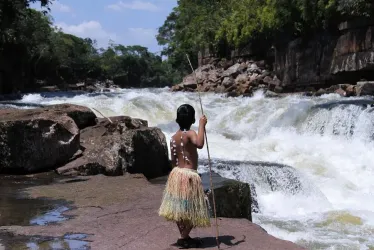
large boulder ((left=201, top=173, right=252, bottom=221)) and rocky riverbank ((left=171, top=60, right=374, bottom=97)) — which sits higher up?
rocky riverbank ((left=171, top=60, right=374, bottom=97))

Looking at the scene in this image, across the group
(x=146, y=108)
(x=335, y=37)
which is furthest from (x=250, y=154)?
(x=335, y=37)

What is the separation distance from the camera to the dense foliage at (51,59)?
81.5 feet

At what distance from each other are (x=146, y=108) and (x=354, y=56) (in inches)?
363

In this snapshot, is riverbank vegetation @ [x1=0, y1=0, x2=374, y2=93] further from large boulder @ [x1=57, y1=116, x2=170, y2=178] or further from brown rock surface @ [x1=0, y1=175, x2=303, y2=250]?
brown rock surface @ [x1=0, y1=175, x2=303, y2=250]

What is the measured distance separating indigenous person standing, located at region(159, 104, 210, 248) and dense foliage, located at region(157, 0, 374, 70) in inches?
741

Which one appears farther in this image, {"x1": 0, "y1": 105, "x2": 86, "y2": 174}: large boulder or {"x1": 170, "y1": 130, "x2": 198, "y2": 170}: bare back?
{"x1": 0, "y1": 105, "x2": 86, "y2": 174}: large boulder

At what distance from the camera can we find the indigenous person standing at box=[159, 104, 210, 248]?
14.6 ft

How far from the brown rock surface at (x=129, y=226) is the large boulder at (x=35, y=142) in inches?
64.6

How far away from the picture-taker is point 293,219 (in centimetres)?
890

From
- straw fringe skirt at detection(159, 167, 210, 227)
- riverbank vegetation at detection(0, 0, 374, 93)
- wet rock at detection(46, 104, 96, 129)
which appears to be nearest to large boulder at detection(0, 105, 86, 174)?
wet rock at detection(46, 104, 96, 129)

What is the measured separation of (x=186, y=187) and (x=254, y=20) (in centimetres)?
2924

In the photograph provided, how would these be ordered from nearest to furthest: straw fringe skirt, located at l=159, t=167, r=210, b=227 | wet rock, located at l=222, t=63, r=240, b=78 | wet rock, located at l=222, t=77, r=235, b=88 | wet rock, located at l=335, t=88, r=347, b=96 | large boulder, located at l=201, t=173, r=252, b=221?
straw fringe skirt, located at l=159, t=167, r=210, b=227 < large boulder, located at l=201, t=173, r=252, b=221 < wet rock, located at l=335, t=88, r=347, b=96 < wet rock, located at l=222, t=77, r=235, b=88 < wet rock, located at l=222, t=63, r=240, b=78

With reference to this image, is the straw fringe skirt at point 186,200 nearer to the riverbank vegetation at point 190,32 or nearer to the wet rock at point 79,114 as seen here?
the wet rock at point 79,114

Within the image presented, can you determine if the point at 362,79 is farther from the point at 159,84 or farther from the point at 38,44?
the point at 159,84
